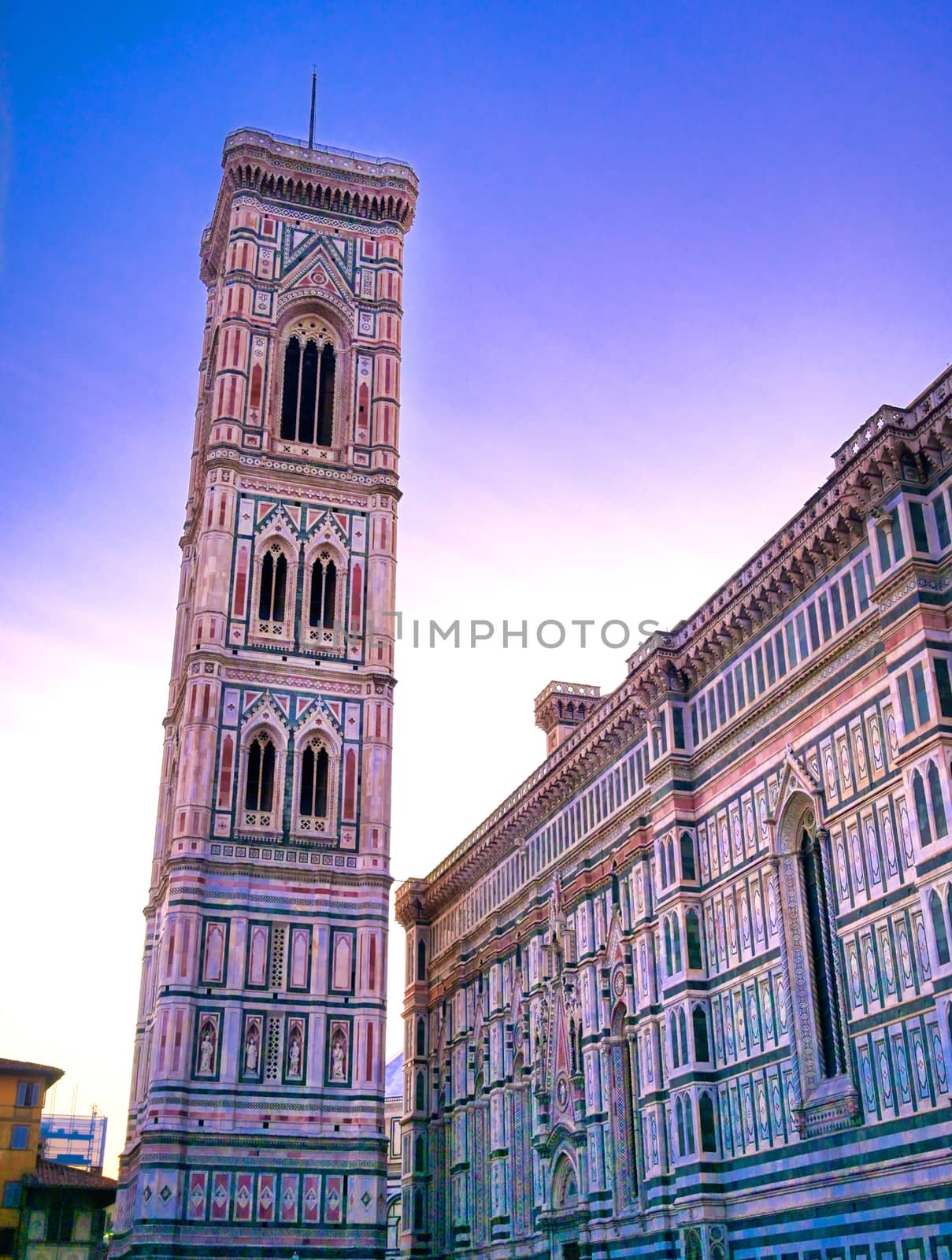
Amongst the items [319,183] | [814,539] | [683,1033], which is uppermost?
[319,183]

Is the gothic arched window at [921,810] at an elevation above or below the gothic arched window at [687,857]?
below

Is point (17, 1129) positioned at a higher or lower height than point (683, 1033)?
higher

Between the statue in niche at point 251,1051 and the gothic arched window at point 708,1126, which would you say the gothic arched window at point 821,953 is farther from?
the statue in niche at point 251,1051

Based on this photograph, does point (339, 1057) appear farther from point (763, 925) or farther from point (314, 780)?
point (763, 925)

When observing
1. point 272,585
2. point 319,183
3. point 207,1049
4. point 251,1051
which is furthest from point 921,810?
point 319,183

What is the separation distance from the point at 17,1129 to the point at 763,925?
45757 millimetres

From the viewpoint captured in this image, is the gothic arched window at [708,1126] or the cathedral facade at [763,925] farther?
the gothic arched window at [708,1126]

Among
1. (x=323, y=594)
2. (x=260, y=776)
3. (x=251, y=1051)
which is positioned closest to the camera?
(x=251, y=1051)

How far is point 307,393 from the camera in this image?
59.6 meters

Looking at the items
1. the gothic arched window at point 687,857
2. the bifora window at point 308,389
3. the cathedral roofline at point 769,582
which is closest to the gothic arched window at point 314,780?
the cathedral roofline at point 769,582

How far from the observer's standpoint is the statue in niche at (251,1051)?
156 ft

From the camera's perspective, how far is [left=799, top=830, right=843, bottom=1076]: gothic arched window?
106 feet

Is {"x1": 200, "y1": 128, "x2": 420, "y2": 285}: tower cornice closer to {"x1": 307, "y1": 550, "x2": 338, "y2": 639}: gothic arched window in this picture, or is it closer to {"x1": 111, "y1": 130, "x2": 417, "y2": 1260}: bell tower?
{"x1": 111, "y1": 130, "x2": 417, "y2": 1260}: bell tower

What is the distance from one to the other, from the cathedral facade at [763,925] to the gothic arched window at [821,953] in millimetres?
72
